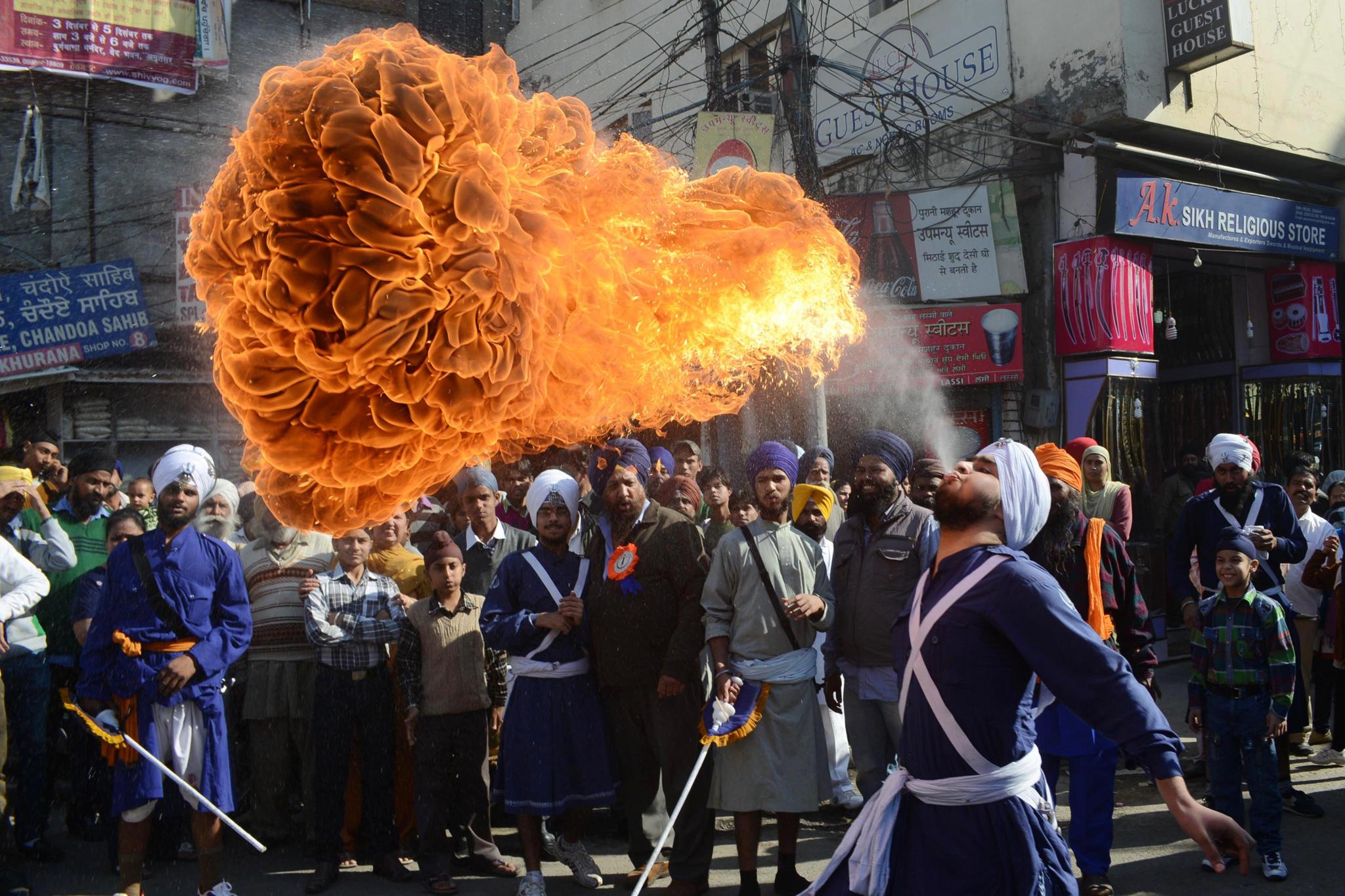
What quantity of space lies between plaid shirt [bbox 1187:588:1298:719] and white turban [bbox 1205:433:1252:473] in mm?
1236

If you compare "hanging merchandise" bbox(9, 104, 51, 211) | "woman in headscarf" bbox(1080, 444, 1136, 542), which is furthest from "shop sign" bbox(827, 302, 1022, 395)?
"hanging merchandise" bbox(9, 104, 51, 211)

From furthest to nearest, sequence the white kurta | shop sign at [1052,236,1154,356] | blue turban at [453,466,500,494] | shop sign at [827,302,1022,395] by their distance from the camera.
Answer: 1. shop sign at [827,302,1022,395]
2. shop sign at [1052,236,1154,356]
3. blue turban at [453,466,500,494]
4. the white kurta

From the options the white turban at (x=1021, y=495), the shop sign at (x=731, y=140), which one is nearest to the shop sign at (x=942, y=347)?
the shop sign at (x=731, y=140)

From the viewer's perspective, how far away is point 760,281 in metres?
4.74

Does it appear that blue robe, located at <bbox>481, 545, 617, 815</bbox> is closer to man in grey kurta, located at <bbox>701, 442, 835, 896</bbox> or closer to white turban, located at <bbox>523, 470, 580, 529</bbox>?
white turban, located at <bbox>523, 470, 580, 529</bbox>

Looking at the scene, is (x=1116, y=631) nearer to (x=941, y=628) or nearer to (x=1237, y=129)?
(x=941, y=628)

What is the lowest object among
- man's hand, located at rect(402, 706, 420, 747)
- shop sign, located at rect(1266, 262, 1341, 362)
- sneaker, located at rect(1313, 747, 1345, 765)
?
sneaker, located at rect(1313, 747, 1345, 765)

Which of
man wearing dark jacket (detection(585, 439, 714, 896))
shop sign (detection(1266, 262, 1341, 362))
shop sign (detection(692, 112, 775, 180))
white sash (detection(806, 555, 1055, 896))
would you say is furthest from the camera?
shop sign (detection(1266, 262, 1341, 362))

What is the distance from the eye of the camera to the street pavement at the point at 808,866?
208 inches

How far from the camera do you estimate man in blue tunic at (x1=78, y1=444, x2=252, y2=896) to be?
5137 millimetres

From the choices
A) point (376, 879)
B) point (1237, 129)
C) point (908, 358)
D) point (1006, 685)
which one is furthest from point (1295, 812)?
point (1237, 129)

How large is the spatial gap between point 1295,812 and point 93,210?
16.8 metres

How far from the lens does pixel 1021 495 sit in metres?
3.34

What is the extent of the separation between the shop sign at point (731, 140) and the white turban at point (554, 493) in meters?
4.92
